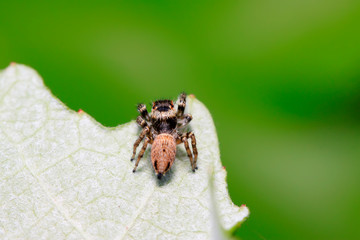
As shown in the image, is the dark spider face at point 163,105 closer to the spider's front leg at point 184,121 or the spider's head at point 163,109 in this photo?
the spider's head at point 163,109

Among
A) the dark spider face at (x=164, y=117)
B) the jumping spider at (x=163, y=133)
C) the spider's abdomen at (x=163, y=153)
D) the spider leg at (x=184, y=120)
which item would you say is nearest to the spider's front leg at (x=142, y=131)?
the jumping spider at (x=163, y=133)

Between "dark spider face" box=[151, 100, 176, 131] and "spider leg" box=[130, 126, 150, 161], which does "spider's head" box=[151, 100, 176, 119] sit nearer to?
"dark spider face" box=[151, 100, 176, 131]

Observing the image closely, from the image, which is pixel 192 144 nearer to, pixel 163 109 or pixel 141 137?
pixel 141 137

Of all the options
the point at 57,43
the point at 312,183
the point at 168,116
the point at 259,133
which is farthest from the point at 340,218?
the point at 57,43

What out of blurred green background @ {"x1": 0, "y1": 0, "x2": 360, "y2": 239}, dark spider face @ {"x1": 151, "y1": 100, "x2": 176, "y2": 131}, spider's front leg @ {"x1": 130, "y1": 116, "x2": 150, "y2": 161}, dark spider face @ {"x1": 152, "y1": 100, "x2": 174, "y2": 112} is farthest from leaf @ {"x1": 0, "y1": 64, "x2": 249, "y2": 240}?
blurred green background @ {"x1": 0, "y1": 0, "x2": 360, "y2": 239}

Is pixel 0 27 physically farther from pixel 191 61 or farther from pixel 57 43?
pixel 191 61

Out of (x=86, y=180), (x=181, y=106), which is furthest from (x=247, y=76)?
(x=86, y=180)
